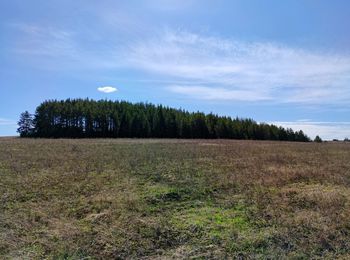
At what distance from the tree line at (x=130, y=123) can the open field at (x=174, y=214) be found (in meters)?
74.8

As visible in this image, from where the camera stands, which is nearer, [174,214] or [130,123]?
[174,214]

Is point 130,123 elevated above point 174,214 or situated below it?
above

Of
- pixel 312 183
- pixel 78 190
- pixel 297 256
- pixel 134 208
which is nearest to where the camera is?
pixel 297 256

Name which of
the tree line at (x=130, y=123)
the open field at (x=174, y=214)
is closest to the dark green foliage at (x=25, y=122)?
the tree line at (x=130, y=123)

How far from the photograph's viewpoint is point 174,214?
29.3 feet

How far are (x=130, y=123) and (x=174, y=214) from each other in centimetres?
8258

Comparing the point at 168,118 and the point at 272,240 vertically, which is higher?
the point at 168,118

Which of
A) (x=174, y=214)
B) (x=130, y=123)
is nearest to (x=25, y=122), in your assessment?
(x=130, y=123)

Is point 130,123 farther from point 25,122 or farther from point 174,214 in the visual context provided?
point 174,214

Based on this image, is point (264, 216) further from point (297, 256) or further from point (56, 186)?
point (56, 186)

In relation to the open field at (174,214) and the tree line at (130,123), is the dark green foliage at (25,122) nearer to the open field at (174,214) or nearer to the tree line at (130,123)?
the tree line at (130,123)

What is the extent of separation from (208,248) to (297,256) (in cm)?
156

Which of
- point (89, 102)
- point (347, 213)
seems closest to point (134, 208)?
point (347, 213)

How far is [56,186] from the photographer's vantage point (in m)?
11.9
